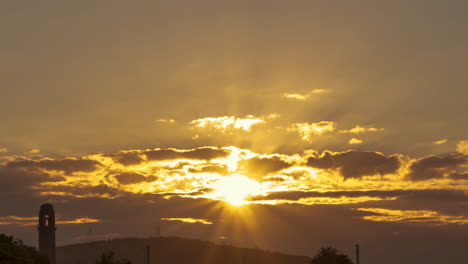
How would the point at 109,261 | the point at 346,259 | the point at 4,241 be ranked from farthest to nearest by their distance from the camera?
the point at 346,259 < the point at 109,261 < the point at 4,241

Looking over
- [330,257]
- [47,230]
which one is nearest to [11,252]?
[330,257]

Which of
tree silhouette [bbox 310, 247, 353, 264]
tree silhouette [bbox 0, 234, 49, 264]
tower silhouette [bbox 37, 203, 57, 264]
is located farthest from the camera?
tower silhouette [bbox 37, 203, 57, 264]

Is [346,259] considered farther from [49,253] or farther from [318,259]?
[49,253]

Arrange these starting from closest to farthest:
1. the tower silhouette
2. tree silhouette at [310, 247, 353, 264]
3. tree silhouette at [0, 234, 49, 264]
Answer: tree silhouette at [0, 234, 49, 264] → tree silhouette at [310, 247, 353, 264] → the tower silhouette

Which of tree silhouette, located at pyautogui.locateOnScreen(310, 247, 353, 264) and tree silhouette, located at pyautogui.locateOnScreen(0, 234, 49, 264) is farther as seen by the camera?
tree silhouette, located at pyautogui.locateOnScreen(310, 247, 353, 264)

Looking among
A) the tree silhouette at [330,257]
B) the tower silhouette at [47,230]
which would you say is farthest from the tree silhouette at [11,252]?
the tower silhouette at [47,230]

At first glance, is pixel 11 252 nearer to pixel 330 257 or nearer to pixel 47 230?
pixel 330 257

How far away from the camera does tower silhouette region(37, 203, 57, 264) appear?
134375mm

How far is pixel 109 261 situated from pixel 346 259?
3432 cm

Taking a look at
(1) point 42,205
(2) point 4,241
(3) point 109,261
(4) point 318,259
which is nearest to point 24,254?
(2) point 4,241

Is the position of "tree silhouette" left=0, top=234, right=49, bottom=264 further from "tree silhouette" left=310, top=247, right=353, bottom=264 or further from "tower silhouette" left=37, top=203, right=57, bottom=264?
"tower silhouette" left=37, top=203, right=57, bottom=264

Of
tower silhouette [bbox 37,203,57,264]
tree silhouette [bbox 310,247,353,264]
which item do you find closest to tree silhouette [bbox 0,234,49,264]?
tree silhouette [bbox 310,247,353,264]

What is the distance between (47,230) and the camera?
5325 inches

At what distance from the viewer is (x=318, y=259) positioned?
90.9 meters
